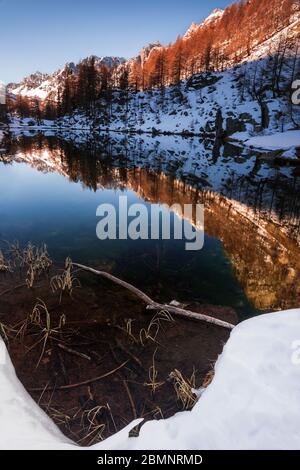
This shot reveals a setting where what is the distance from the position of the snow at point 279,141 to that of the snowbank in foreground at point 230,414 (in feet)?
106

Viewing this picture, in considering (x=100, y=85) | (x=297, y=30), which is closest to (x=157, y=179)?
(x=297, y=30)

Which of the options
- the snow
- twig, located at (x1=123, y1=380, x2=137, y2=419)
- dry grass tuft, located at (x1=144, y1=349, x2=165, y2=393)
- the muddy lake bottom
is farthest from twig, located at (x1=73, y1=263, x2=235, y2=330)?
the snow

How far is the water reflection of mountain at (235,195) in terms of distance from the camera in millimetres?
7488

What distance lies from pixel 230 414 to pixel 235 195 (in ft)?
44.6

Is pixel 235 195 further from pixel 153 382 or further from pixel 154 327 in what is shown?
pixel 153 382

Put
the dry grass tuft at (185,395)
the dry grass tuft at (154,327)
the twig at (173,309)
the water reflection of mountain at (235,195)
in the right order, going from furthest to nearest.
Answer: the water reflection of mountain at (235,195) < the twig at (173,309) < the dry grass tuft at (154,327) < the dry grass tuft at (185,395)

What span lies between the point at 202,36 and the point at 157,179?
88701 millimetres

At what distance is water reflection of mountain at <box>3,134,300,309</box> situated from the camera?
7.49 meters

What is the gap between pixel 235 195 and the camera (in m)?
15.3

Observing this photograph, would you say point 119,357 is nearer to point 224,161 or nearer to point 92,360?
point 92,360

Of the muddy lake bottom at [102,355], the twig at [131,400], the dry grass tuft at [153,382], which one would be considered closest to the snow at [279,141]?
the muddy lake bottom at [102,355]

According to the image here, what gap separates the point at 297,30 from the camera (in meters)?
61.3

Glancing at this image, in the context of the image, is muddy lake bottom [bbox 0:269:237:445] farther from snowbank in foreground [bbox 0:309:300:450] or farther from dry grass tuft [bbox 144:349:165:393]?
snowbank in foreground [bbox 0:309:300:450]

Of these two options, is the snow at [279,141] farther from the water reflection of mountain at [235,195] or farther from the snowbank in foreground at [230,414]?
the snowbank in foreground at [230,414]
